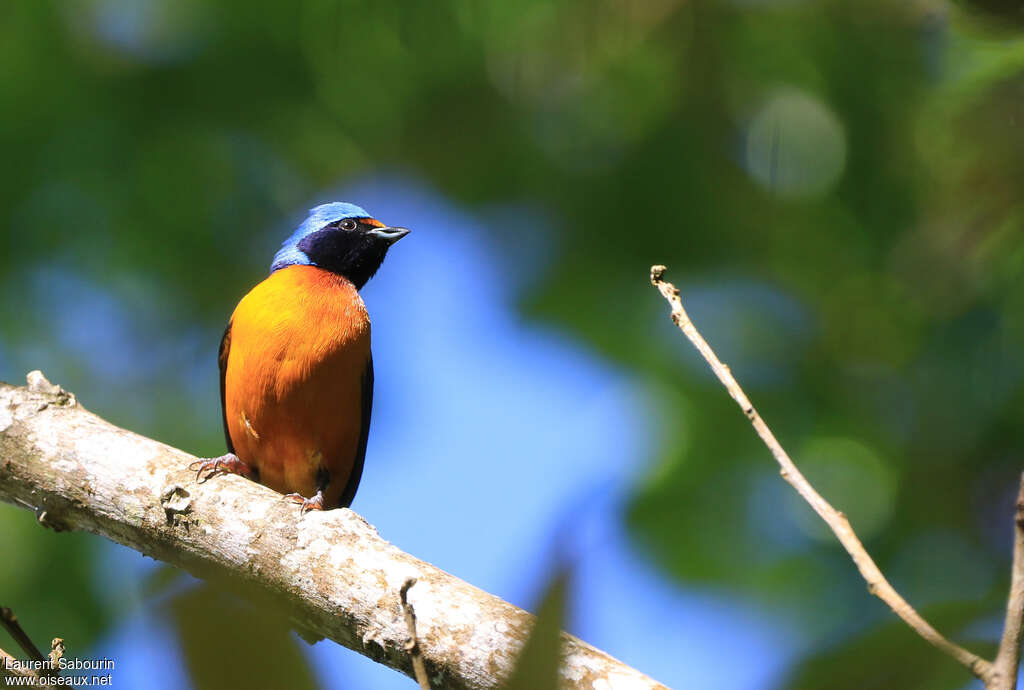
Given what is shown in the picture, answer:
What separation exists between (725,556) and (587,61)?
2648mm

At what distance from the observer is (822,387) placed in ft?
18.1

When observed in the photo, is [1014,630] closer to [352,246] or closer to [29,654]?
[29,654]

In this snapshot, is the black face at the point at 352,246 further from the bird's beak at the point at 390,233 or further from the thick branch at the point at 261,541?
the thick branch at the point at 261,541

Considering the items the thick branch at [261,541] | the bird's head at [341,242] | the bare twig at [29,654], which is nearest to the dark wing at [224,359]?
the bird's head at [341,242]

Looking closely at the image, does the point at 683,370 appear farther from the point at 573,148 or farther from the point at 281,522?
the point at 281,522

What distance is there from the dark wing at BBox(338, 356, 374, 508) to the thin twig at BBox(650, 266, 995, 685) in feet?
11.1

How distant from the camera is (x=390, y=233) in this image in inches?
241

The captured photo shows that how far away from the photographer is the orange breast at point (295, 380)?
4805mm

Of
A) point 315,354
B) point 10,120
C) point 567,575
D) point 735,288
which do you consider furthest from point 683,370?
point 567,575

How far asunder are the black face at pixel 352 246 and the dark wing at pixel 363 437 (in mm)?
914

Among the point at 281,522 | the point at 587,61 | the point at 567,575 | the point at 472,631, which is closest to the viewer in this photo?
the point at 567,575

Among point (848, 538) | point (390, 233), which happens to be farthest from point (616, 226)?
point (848, 538)

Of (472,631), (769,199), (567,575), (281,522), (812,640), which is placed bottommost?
(567,575)

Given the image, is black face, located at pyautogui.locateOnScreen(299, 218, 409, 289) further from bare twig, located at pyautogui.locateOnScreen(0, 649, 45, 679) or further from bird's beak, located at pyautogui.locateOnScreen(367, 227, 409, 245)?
bare twig, located at pyautogui.locateOnScreen(0, 649, 45, 679)
